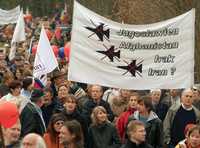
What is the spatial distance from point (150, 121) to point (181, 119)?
0.54 metres

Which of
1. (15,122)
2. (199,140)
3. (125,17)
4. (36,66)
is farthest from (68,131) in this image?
(125,17)

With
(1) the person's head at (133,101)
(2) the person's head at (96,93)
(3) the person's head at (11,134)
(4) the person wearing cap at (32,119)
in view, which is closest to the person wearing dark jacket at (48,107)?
(2) the person's head at (96,93)

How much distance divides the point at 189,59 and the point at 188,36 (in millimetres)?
Result: 307

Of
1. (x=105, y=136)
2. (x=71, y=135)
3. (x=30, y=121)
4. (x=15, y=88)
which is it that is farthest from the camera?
(x=15, y=88)

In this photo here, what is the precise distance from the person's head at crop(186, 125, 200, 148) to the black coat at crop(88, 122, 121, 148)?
1642 millimetres

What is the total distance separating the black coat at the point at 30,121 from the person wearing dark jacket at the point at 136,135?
78.2 inches

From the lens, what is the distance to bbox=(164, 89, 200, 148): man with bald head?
36.3 ft

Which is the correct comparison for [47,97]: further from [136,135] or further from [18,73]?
[18,73]

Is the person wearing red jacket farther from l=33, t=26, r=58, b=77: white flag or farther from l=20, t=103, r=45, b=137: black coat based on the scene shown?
l=33, t=26, r=58, b=77: white flag

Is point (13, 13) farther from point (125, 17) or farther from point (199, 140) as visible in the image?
point (199, 140)

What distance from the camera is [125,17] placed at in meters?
24.5

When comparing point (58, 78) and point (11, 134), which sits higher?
point (58, 78)

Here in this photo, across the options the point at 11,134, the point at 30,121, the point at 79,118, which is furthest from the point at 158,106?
the point at 11,134

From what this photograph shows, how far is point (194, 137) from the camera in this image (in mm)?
8938
